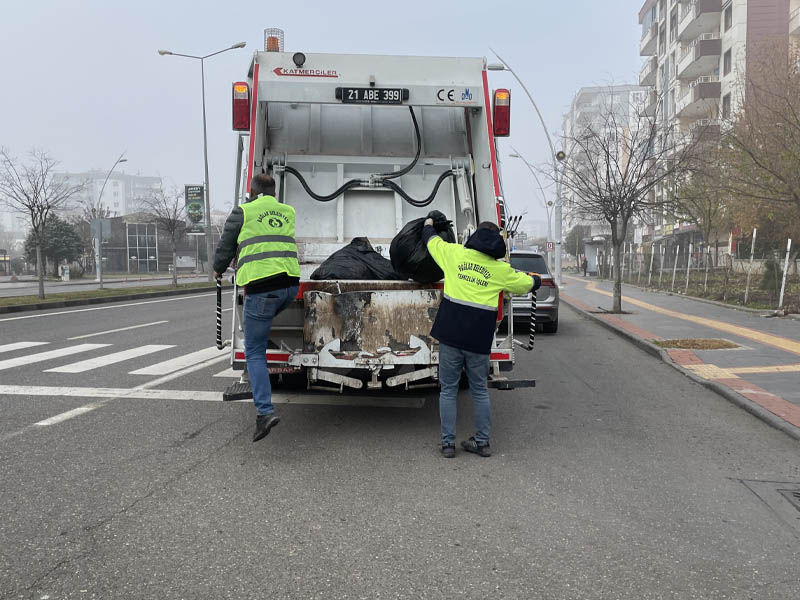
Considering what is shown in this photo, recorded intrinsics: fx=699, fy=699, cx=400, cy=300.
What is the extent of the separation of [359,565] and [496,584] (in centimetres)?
63

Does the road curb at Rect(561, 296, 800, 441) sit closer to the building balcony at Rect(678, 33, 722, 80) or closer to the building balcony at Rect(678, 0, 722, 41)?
the building balcony at Rect(678, 33, 722, 80)

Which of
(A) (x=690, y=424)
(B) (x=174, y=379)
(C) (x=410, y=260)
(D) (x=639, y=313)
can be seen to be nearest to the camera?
(C) (x=410, y=260)

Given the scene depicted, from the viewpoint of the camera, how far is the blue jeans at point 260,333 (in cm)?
507

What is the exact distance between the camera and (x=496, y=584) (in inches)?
120

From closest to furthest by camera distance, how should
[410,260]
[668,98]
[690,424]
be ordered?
[410,260]
[690,424]
[668,98]

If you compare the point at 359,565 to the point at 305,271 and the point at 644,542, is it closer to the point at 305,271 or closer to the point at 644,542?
the point at 644,542

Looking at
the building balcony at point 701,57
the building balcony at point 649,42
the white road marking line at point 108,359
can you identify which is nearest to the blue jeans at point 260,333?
the white road marking line at point 108,359

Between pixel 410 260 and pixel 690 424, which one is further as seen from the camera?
pixel 690 424

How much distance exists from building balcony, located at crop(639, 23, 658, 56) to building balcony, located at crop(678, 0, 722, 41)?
9629 mm

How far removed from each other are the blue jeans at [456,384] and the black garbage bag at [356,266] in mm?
956

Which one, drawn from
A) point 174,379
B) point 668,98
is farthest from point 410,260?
point 668,98

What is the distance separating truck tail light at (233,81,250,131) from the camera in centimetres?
635

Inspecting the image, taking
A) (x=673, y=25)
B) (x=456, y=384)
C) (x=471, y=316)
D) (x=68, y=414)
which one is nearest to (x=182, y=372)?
(x=68, y=414)

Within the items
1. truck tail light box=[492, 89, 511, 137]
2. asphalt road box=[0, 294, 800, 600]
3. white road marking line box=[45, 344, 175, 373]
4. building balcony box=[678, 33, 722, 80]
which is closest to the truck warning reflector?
truck tail light box=[492, 89, 511, 137]
